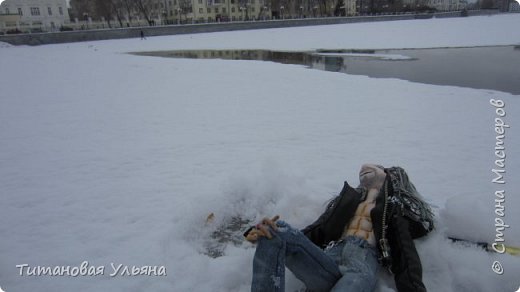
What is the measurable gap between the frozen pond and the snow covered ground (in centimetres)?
198

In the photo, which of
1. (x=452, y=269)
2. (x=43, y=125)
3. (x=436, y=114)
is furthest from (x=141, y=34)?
(x=452, y=269)

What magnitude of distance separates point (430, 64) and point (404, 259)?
14758 millimetres

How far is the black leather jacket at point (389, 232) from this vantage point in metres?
2.65

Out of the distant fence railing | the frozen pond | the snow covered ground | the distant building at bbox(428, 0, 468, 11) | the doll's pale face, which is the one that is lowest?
the snow covered ground

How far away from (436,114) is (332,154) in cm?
347

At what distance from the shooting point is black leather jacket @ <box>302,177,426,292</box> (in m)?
2.65

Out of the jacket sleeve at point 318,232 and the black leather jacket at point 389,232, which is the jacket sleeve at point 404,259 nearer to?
the black leather jacket at point 389,232

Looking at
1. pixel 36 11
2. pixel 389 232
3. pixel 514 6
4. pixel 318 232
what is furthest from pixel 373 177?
pixel 514 6

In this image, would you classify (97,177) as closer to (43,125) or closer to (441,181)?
(43,125)

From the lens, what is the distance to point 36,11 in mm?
63938

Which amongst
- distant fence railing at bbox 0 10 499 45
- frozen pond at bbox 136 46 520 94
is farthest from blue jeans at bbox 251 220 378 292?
distant fence railing at bbox 0 10 499 45

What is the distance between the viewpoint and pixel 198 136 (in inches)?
269

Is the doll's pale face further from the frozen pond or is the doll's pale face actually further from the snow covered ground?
the frozen pond

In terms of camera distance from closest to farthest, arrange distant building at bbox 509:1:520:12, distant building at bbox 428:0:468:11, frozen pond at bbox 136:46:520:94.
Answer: frozen pond at bbox 136:46:520:94, distant building at bbox 509:1:520:12, distant building at bbox 428:0:468:11
